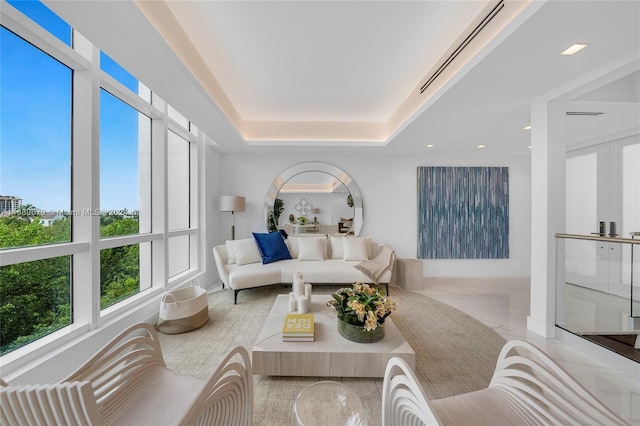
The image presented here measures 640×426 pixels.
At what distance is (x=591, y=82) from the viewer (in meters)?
2.34

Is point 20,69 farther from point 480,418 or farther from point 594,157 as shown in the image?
point 594,157

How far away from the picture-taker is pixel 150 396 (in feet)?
3.92

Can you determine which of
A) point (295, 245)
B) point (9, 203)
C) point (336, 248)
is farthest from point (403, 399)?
point (295, 245)

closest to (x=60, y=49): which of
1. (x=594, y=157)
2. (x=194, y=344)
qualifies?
(x=194, y=344)

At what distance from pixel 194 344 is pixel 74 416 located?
6.18ft

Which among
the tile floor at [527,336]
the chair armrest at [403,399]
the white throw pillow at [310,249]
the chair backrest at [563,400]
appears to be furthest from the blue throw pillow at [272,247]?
the chair backrest at [563,400]

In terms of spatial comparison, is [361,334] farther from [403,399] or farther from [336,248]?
[336,248]

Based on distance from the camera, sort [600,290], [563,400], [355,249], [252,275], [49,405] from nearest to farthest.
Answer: [49,405] → [563,400] → [600,290] → [252,275] → [355,249]

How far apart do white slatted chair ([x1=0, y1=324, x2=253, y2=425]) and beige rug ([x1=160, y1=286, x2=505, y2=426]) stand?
0.60 m

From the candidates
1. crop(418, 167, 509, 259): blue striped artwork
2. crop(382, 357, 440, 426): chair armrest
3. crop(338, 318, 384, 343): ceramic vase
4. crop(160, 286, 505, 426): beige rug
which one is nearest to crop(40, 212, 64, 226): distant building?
crop(160, 286, 505, 426): beige rug

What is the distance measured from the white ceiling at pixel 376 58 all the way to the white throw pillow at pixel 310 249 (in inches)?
81.1

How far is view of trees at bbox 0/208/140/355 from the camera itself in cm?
167

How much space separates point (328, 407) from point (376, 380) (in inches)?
38.5

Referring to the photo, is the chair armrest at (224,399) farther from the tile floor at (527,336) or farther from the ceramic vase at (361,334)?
the tile floor at (527,336)
